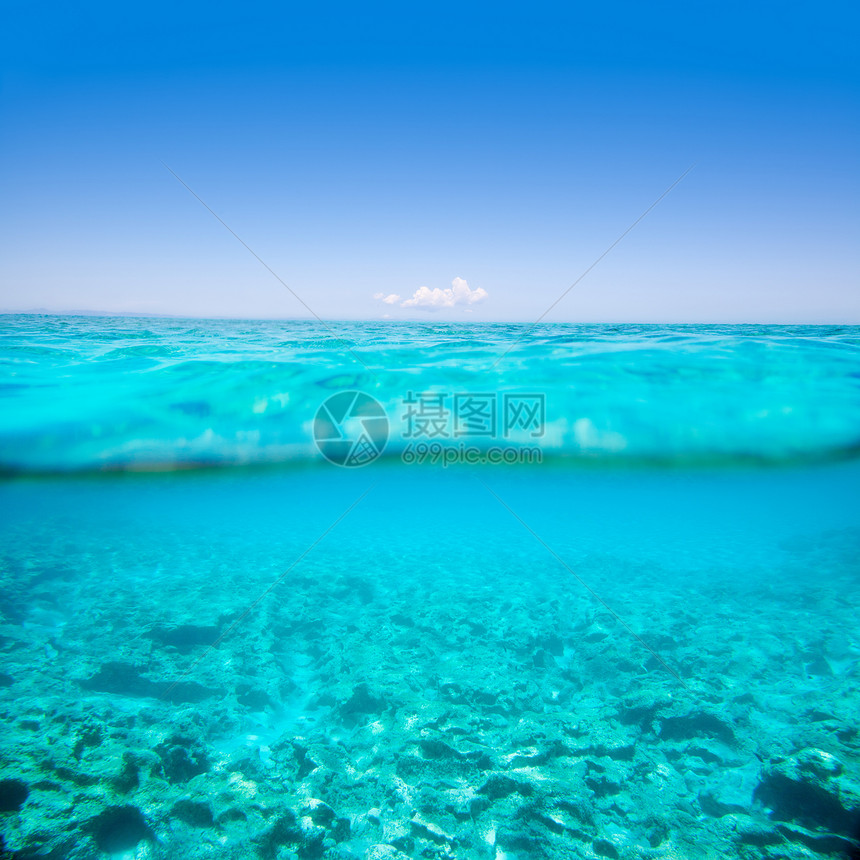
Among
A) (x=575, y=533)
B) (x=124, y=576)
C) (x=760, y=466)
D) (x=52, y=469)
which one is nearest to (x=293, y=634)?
(x=124, y=576)

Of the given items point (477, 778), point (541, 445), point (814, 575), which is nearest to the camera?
point (477, 778)

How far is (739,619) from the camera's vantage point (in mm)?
6098

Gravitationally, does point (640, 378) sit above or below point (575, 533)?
above

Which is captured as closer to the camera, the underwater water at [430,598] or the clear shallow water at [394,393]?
the underwater water at [430,598]

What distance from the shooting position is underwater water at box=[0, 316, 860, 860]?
10.3ft

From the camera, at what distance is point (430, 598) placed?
21.7 ft

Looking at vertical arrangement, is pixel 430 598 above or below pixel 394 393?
below

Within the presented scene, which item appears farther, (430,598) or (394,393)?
(394,393)

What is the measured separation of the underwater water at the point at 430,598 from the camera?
3150 mm

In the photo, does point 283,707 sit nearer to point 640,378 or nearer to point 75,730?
point 75,730

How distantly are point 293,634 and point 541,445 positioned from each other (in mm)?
9187

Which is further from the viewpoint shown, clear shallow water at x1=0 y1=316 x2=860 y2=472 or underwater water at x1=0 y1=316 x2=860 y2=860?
clear shallow water at x1=0 y1=316 x2=860 y2=472

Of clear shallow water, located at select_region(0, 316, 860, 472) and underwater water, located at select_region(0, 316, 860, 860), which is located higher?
clear shallow water, located at select_region(0, 316, 860, 472)

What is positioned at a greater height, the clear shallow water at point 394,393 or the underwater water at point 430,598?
the clear shallow water at point 394,393
